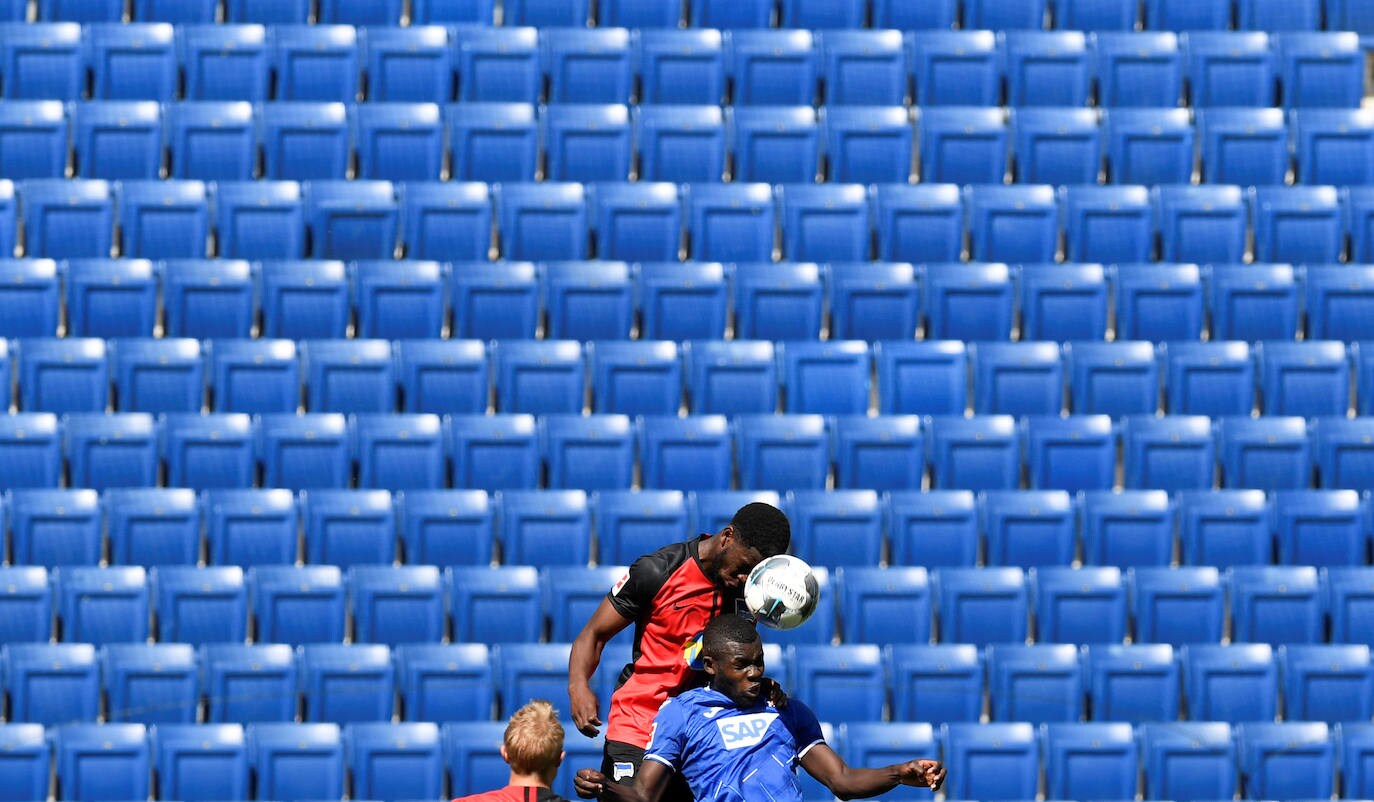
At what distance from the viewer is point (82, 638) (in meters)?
8.16

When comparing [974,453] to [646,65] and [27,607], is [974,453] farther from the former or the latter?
[27,607]

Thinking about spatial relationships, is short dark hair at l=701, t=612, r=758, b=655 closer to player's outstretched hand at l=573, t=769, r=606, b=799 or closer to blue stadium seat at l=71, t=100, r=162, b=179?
player's outstretched hand at l=573, t=769, r=606, b=799

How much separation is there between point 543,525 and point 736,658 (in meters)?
3.93

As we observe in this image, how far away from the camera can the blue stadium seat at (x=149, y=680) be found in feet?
26.1

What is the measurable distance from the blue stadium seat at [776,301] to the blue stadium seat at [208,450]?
2.15 m

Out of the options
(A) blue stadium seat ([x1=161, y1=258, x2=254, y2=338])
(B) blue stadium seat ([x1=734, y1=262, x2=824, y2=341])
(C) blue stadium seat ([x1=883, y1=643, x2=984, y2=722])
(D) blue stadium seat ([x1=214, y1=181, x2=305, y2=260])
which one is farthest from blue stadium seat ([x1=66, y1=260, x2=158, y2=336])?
(C) blue stadium seat ([x1=883, y1=643, x2=984, y2=722])

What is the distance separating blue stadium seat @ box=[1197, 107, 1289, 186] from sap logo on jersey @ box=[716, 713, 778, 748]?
5.84 metres

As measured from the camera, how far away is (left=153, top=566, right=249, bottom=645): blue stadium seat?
817 cm

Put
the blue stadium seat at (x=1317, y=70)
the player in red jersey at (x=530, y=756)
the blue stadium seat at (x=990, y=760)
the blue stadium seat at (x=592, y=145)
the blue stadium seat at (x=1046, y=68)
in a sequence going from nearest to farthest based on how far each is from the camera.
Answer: the player in red jersey at (x=530, y=756) → the blue stadium seat at (x=990, y=760) → the blue stadium seat at (x=592, y=145) → the blue stadium seat at (x=1046, y=68) → the blue stadium seat at (x=1317, y=70)

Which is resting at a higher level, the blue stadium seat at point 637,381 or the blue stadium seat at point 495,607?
the blue stadium seat at point 637,381

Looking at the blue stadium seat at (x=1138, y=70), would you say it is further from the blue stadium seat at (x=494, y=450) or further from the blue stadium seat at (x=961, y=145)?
the blue stadium seat at (x=494, y=450)

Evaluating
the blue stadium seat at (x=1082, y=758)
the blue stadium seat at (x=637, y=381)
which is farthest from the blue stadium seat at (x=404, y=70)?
the blue stadium seat at (x=1082, y=758)

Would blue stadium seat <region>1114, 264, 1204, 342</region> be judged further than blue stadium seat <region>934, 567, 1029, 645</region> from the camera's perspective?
Yes

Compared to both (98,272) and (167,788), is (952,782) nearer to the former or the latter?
(167,788)
